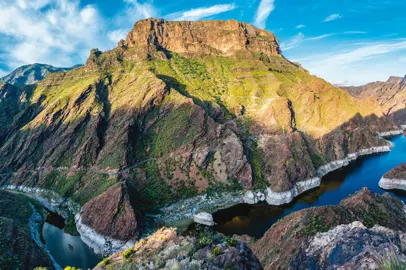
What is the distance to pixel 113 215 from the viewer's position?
64.9 m

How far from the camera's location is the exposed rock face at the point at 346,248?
2034 centimetres

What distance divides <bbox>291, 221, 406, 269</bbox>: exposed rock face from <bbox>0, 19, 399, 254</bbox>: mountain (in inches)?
1827

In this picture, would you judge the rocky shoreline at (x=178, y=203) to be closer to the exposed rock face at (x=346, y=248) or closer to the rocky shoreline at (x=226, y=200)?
the rocky shoreline at (x=226, y=200)

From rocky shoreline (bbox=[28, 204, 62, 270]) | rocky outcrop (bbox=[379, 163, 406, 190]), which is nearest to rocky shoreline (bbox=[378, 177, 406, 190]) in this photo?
rocky outcrop (bbox=[379, 163, 406, 190])

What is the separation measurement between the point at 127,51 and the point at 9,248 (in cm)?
13017

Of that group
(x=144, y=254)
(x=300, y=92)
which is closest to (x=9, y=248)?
(x=144, y=254)

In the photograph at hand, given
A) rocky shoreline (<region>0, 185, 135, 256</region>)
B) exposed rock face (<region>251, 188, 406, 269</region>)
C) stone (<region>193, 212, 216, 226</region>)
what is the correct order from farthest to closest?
1. stone (<region>193, 212, 216, 226</region>)
2. rocky shoreline (<region>0, 185, 135, 256</region>)
3. exposed rock face (<region>251, 188, 406, 269</region>)

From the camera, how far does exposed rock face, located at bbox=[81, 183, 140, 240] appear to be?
62.6 m

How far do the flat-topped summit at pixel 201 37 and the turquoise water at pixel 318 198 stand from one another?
104 m

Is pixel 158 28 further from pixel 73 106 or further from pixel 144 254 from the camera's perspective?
pixel 144 254

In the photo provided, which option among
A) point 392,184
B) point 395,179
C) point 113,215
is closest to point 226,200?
point 113,215

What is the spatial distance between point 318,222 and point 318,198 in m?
50.0

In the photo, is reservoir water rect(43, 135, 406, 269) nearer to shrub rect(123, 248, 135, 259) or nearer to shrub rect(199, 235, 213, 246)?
shrub rect(123, 248, 135, 259)

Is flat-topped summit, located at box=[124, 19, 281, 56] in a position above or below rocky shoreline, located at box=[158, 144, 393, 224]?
above
